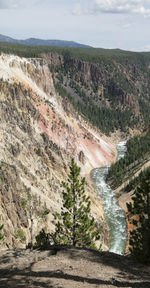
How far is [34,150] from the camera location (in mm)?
53969

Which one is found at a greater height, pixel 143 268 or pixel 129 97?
pixel 129 97

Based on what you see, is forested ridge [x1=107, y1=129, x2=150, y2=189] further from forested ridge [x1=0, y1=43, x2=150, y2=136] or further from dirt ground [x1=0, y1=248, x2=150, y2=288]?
forested ridge [x1=0, y1=43, x2=150, y2=136]

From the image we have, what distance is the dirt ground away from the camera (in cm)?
1409

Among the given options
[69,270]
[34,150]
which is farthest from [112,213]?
[69,270]

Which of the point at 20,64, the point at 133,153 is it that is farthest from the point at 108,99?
the point at 20,64

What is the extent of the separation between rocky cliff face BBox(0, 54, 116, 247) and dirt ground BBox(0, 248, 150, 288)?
147 inches

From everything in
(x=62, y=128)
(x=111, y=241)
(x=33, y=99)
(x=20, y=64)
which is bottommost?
(x=111, y=241)

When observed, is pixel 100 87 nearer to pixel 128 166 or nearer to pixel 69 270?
pixel 128 166

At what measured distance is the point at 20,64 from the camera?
82.3 m

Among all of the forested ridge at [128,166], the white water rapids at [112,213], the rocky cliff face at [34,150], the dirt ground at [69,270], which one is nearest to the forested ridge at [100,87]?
the forested ridge at [128,166]

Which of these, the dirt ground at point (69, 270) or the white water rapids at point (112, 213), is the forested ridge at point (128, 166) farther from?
the dirt ground at point (69, 270)

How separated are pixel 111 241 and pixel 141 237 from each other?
106ft

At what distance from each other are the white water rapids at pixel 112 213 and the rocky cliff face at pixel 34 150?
1970 mm

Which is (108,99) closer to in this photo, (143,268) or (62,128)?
(62,128)
